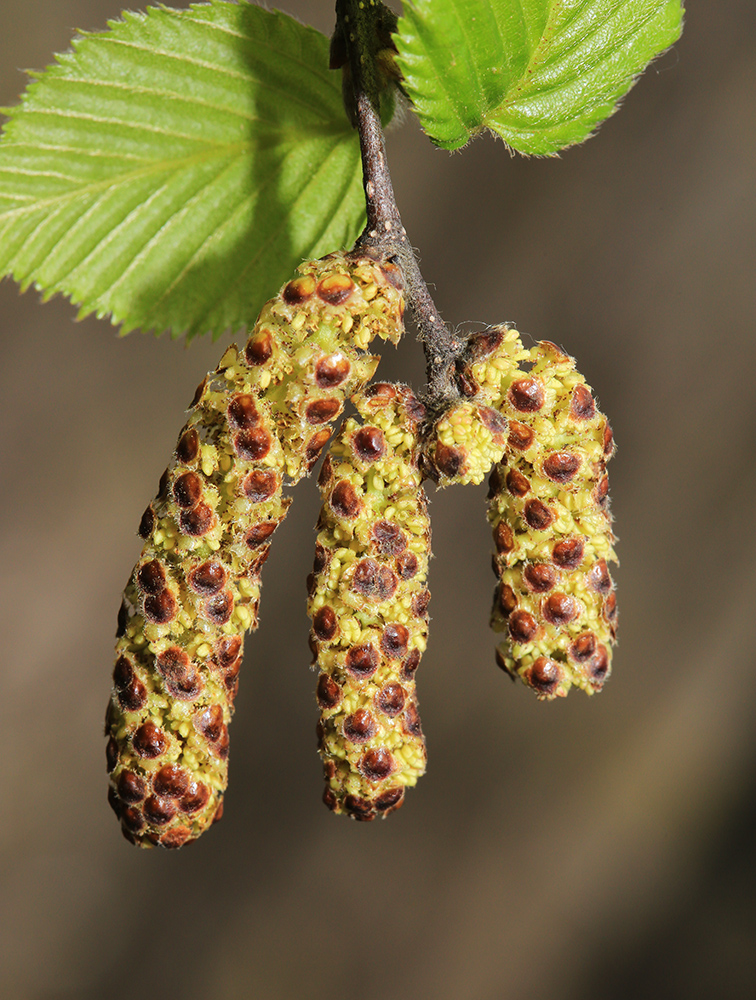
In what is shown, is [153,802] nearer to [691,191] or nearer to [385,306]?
[385,306]

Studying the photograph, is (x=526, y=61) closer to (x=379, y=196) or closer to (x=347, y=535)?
(x=379, y=196)

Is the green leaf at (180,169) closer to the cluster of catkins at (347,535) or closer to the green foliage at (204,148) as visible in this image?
the green foliage at (204,148)

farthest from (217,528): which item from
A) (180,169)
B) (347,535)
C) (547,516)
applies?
(180,169)

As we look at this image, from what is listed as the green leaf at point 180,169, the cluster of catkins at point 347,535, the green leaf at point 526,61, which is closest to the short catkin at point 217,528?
the cluster of catkins at point 347,535

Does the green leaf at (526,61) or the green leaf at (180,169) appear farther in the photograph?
the green leaf at (180,169)

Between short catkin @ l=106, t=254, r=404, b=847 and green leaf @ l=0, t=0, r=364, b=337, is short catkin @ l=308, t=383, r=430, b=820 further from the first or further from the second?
green leaf @ l=0, t=0, r=364, b=337

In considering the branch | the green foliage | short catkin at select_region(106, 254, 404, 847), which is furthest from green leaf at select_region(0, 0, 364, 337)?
short catkin at select_region(106, 254, 404, 847)
